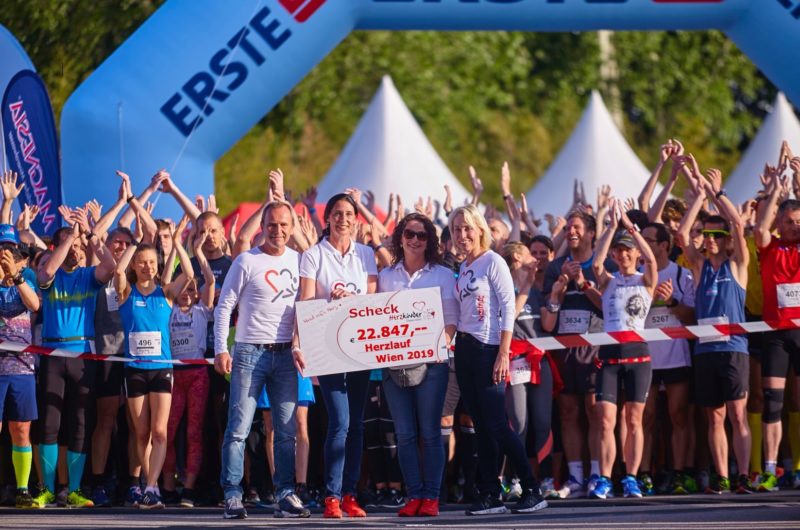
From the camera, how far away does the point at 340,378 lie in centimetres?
916

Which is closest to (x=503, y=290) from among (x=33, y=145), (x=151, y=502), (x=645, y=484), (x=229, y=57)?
(x=645, y=484)

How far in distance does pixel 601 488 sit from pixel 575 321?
4.17ft

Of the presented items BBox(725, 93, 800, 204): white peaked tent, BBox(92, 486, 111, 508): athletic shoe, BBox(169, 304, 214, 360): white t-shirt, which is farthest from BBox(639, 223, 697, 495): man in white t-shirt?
BBox(725, 93, 800, 204): white peaked tent

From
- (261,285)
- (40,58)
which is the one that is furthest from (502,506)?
(40,58)

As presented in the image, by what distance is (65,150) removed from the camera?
12.8 m

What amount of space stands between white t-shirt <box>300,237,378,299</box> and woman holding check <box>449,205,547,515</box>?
64 centimetres

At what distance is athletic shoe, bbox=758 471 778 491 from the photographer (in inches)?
415

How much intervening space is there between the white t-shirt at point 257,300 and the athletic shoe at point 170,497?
1909mm

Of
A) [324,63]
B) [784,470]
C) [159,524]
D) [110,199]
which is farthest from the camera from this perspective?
[324,63]

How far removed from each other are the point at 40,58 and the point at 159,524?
33.0 ft

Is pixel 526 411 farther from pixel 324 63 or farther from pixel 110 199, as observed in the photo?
pixel 324 63

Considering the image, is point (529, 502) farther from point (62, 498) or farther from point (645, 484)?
point (62, 498)

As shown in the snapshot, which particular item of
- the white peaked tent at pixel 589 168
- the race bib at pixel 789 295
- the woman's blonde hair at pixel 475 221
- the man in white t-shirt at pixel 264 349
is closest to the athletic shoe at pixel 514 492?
the man in white t-shirt at pixel 264 349

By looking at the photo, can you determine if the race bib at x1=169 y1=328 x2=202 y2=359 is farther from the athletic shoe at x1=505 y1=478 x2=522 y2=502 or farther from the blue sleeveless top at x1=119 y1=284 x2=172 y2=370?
the athletic shoe at x1=505 y1=478 x2=522 y2=502
